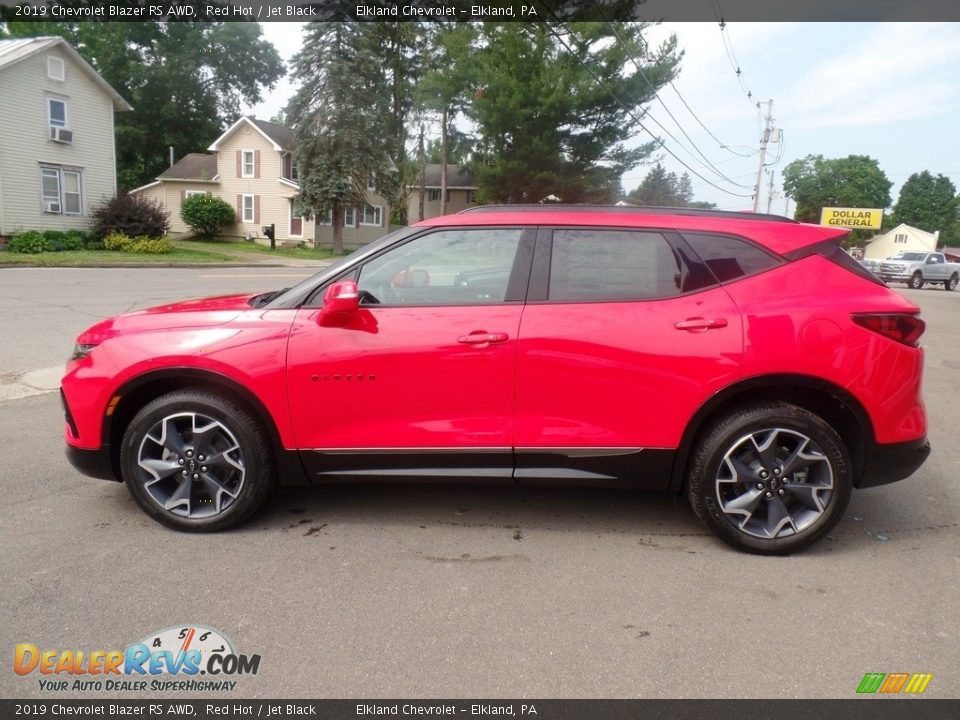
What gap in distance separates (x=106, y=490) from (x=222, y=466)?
3.70ft

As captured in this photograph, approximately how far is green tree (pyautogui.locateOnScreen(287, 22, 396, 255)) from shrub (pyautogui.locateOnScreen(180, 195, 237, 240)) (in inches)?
270

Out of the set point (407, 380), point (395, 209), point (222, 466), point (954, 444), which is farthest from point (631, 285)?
point (395, 209)

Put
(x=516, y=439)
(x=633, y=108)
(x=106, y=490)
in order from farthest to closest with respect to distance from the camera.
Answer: (x=633, y=108), (x=106, y=490), (x=516, y=439)

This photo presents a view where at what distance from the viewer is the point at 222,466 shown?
3566 millimetres

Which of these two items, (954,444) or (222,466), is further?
(954,444)

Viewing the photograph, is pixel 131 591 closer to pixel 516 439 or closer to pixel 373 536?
pixel 373 536

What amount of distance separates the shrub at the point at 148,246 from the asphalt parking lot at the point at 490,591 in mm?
25261

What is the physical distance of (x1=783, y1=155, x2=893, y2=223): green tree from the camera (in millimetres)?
102625

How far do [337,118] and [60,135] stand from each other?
12762mm

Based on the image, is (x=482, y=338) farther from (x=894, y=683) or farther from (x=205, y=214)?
(x=205, y=214)

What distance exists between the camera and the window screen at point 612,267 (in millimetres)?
3475

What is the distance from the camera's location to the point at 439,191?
5384 cm

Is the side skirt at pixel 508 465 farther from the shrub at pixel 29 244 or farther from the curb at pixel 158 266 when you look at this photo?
the shrub at pixel 29 244

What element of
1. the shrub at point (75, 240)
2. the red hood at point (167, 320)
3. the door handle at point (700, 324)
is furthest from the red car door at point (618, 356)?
the shrub at point (75, 240)
